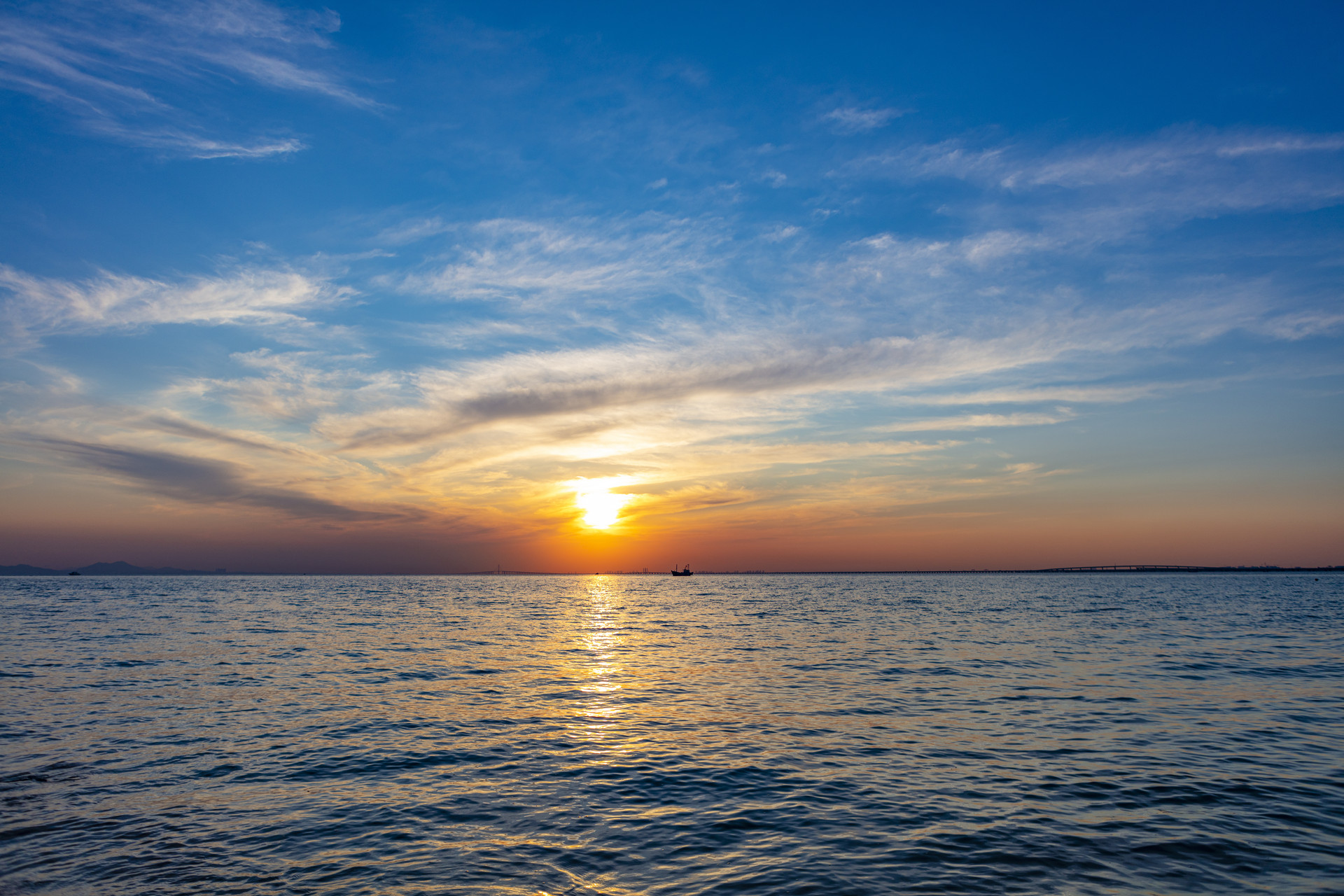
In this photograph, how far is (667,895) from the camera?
1166 centimetres

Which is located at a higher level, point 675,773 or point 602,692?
point 675,773

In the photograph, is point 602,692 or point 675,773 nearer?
point 675,773

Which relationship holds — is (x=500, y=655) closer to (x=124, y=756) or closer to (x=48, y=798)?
(x=124, y=756)

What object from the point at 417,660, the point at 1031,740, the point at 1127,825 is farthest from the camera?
the point at 417,660

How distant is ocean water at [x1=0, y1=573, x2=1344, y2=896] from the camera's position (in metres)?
12.7

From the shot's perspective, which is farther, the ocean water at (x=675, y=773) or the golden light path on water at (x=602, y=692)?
the golden light path on water at (x=602, y=692)

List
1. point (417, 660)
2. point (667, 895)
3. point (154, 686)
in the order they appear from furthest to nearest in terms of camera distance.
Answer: point (417, 660)
point (154, 686)
point (667, 895)

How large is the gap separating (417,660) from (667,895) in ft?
113

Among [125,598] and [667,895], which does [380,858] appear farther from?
[125,598]

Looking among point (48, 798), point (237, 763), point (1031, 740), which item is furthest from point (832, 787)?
point (48, 798)

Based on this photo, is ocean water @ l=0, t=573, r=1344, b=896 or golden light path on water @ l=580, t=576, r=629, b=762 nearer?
ocean water @ l=0, t=573, r=1344, b=896

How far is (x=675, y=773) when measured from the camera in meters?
19.0

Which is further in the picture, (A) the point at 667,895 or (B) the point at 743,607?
(B) the point at 743,607

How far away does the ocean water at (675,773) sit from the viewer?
502 inches
